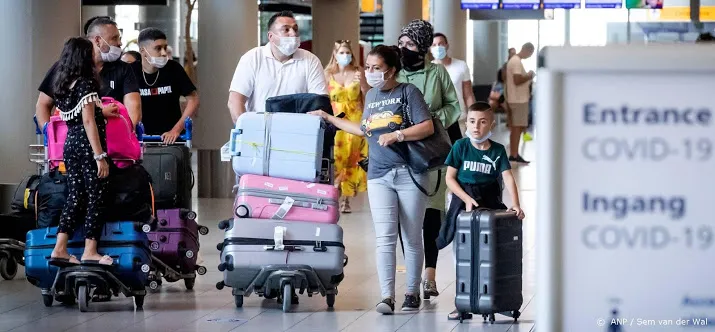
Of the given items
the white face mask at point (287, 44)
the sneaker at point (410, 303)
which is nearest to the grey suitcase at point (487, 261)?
the sneaker at point (410, 303)

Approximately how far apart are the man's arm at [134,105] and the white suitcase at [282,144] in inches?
35.9

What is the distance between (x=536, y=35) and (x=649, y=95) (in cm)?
3677

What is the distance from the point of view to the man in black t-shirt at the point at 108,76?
845 centimetres

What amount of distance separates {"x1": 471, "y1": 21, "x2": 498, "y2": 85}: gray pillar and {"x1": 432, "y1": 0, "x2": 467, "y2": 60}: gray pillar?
11351 mm

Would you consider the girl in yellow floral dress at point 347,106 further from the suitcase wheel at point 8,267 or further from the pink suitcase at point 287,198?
the pink suitcase at point 287,198

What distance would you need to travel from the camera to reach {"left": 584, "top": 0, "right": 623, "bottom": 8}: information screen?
24.0 meters

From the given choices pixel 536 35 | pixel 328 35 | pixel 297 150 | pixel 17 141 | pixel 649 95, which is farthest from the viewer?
pixel 536 35

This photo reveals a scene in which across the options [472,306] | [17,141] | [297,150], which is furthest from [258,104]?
[17,141]

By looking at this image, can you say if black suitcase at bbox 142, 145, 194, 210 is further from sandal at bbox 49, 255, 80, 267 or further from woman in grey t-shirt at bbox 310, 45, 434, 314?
woman in grey t-shirt at bbox 310, 45, 434, 314

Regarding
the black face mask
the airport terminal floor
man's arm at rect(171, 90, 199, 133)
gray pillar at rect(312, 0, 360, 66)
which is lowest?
the airport terminal floor

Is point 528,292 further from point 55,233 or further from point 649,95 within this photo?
point 649,95

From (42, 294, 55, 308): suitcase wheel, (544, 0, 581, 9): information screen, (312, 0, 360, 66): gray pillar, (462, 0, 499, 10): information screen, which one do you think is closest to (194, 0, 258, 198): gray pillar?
(312, 0, 360, 66): gray pillar

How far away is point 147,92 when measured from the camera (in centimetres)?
939

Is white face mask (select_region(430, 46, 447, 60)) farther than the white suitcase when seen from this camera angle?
Yes
